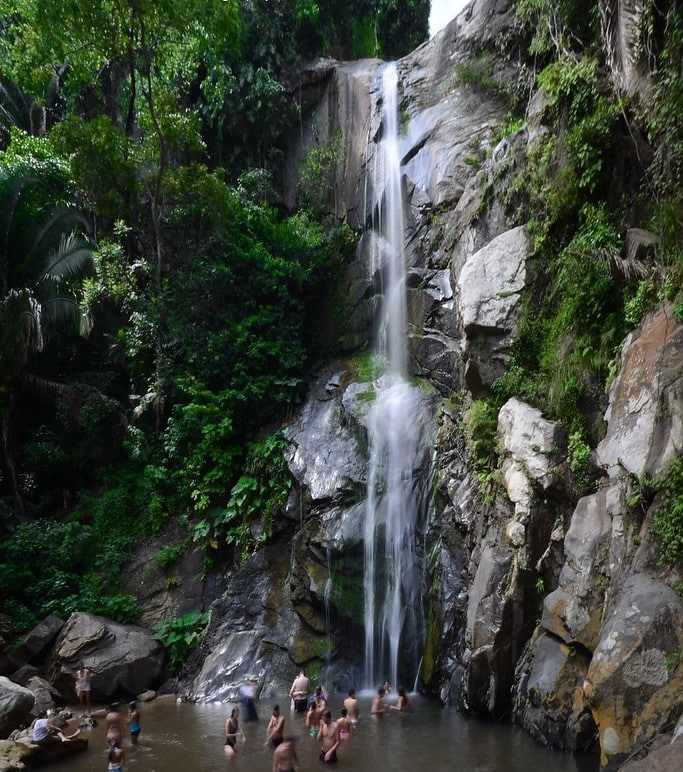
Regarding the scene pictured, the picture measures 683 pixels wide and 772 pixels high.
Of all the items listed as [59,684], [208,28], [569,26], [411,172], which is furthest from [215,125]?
[59,684]

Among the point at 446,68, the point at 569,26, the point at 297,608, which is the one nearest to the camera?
the point at 569,26

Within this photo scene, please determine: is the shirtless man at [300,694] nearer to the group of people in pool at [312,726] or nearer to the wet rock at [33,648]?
the group of people in pool at [312,726]

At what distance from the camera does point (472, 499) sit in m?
11.7

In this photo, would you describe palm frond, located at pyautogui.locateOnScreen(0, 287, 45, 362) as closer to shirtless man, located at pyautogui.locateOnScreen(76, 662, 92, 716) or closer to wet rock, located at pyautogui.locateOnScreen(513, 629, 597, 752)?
shirtless man, located at pyautogui.locateOnScreen(76, 662, 92, 716)

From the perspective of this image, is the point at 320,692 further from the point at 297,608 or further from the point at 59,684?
the point at 59,684

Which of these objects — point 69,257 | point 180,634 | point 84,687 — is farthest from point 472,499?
point 69,257

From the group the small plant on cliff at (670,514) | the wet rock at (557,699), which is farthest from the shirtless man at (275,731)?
the small plant on cliff at (670,514)

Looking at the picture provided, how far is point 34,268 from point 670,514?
1654 cm

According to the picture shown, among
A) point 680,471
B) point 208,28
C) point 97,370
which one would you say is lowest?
point 680,471

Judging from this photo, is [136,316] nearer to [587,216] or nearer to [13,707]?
[13,707]

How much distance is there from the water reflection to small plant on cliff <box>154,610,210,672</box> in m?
2.62

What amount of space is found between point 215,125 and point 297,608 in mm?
16396

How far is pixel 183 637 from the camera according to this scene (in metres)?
14.0

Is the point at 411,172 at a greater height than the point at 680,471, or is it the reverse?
the point at 411,172
